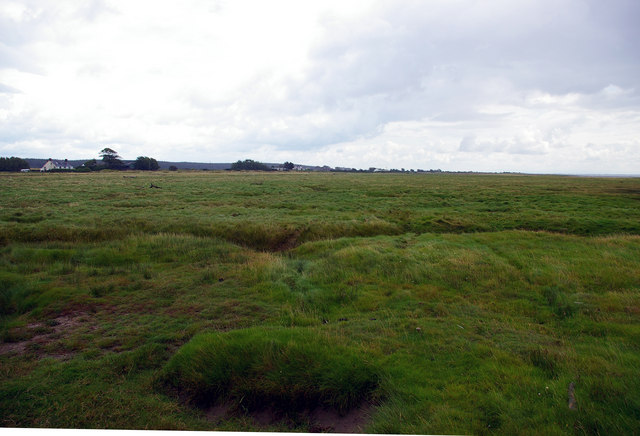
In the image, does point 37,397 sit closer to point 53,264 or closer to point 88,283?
point 88,283

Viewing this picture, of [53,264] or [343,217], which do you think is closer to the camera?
[53,264]

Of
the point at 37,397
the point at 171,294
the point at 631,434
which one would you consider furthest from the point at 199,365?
the point at 631,434

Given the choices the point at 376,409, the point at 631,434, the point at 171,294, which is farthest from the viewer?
the point at 171,294

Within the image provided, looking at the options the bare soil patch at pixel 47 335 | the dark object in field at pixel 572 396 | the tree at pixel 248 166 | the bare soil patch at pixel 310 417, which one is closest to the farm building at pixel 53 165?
the tree at pixel 248 166

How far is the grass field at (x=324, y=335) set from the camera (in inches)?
199

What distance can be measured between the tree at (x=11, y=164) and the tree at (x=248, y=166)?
73.7m

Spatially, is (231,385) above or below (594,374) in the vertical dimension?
below

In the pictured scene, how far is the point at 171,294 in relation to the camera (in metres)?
10.1

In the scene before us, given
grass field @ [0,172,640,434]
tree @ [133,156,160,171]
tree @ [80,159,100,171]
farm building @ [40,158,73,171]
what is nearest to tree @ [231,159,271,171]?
tree @ [133,156,160,171]

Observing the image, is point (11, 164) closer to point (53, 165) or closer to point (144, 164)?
point (53, 165)

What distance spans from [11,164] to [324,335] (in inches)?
5204

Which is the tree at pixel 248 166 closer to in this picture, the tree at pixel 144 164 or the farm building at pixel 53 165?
the tree at pixel 144 164

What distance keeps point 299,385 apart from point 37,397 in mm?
4312

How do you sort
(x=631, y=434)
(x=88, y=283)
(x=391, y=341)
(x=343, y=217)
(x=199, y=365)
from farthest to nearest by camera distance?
(x=343, y=217) < (x=88, y=283) < (x=391, y=341) < (x=199, y=365) < (x=631, y=434)
